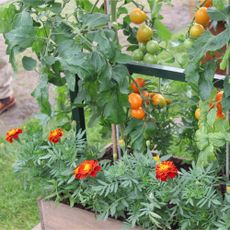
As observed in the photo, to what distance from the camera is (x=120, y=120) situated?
5.45ft

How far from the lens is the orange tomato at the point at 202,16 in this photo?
1.55 m

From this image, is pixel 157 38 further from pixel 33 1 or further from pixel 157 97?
pixel 33 1

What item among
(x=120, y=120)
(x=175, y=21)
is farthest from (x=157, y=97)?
(x=175, y=21)

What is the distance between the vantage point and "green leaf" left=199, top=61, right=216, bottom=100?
1.43 m

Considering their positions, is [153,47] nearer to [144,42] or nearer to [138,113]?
[144,42]

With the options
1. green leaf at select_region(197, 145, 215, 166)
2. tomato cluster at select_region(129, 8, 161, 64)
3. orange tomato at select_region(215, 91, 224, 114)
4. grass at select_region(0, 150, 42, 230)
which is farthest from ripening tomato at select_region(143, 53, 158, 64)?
grass at select_region(0, 150, 42, 230)

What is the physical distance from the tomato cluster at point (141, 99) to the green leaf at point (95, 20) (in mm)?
250

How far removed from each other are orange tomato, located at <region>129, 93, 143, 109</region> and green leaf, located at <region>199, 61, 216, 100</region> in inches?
11.6

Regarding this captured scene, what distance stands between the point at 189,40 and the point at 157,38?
9.3 inches

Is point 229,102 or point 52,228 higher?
point 229,102

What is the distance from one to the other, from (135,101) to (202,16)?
33 cm

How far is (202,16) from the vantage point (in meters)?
1.56

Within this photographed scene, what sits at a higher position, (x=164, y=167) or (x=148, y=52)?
(x=148, y=52)

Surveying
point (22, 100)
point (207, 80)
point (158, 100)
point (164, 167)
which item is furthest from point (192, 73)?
point (22, 100)
